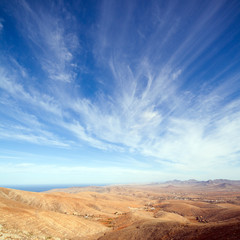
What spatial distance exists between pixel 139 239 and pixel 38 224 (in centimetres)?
1831

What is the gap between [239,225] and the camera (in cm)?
1809

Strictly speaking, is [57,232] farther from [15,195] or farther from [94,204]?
[94,204]

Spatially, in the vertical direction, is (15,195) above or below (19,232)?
above

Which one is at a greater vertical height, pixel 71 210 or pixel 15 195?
pixel 15 195

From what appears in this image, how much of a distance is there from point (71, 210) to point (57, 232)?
26.4m

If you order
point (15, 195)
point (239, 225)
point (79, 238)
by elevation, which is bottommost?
point (79, 238)

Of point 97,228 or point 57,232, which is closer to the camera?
point 57,232

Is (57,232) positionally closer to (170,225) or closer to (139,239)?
(139,239)

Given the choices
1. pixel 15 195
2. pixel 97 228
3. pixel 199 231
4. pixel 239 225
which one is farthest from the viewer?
pixel 15 195

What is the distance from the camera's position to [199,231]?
68.3 feet

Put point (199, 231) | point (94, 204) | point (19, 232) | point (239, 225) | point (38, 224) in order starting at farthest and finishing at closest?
point (94, 204) → point (38, 224) → point (19, 232) → point (199, 231) → point (239, 225)

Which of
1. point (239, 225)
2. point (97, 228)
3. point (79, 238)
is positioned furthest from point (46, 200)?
point (239, 225)

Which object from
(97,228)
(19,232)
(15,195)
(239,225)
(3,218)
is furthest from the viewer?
(15,195)

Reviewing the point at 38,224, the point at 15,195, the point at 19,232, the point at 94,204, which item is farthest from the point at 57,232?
the point at 94,204
